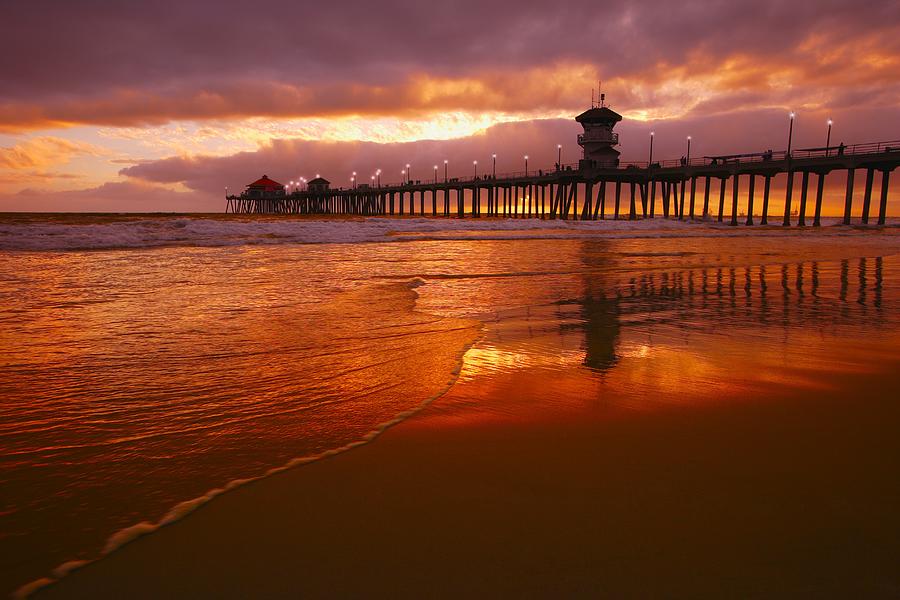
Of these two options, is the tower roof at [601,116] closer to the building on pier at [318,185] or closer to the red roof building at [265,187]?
the building on pier at [318,185]

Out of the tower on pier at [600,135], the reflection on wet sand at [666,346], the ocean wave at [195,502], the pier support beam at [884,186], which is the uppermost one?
the tower on pier at [600,135]

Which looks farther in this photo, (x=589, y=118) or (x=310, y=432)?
(x=589, y=118)

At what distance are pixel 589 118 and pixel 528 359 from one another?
62.7 m

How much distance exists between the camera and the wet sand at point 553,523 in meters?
1.59

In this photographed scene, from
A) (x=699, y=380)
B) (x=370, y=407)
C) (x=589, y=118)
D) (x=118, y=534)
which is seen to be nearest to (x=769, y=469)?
(x=699, y=380)

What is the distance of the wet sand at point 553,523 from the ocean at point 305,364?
23cm

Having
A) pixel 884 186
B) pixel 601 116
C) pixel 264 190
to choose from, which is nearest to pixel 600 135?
pixel 601 116

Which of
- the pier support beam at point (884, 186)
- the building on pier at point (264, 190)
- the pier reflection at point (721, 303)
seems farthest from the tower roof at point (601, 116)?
the building on pier at point (264, 190)

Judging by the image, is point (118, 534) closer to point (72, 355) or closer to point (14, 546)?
point (14, 546)

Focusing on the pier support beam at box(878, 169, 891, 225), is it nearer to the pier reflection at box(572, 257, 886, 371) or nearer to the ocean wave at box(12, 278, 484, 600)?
the pier reflection at box(572, 257, 886, 371)

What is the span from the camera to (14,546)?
1.78m

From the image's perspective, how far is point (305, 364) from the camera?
3990 millimetres

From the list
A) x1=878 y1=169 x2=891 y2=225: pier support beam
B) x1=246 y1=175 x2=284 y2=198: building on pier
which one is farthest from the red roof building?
x1=878 y1=169 x2=891 y2=225: pier support beam

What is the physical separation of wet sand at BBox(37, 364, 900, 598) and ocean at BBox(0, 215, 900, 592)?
23 cm
